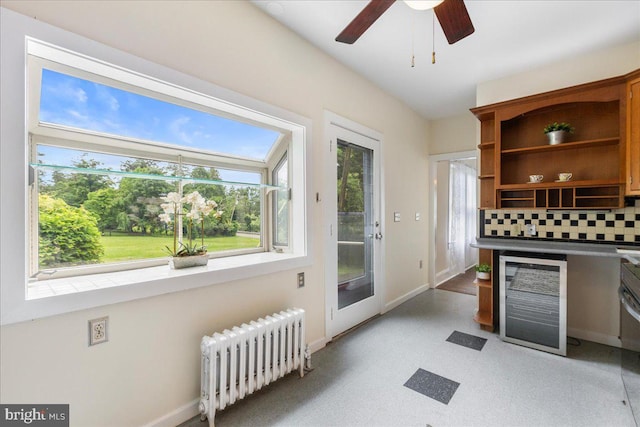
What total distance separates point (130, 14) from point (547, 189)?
359cm

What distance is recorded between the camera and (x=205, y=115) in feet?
6.73

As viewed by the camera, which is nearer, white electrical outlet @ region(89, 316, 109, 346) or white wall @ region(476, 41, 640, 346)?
white electrical outlet @ region(89, 316, 109, 346)

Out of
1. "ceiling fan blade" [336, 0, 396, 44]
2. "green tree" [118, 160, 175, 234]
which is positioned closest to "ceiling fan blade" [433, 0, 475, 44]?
"ceiling fan blade" [336, 0, 396, 44]

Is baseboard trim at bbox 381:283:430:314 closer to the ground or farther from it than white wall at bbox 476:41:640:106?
closer to the ground

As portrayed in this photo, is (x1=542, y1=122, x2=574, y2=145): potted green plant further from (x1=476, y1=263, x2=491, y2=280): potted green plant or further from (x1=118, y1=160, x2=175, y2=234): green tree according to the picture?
(x1=118, y1=160, x2=175, y2=234): green tree

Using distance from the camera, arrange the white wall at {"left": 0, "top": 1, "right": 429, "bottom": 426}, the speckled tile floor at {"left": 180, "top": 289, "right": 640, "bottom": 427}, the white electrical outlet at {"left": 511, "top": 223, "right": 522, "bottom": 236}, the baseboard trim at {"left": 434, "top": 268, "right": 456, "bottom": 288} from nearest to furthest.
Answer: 1. the white wall at {"left": 0, "top": 1, "right": 429, "bottom": 426}
2. the speckled tile floor at {"left": 180, "top": 289, "right": 640, "bottom": 427}
3. the white electrical outlet at {"left": 511, "top": 223, "right": 522, "bottom": 236}
4. the baseboard trim at {"left": 434, "top": 268, "right": 456, "bottom": 288}

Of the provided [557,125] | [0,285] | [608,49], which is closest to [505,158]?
[557,125]

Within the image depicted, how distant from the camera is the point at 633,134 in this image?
7.27ft

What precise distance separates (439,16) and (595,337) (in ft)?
10.8

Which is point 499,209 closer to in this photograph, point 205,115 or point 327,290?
point 327,290

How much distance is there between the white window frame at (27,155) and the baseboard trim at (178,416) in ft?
2.40

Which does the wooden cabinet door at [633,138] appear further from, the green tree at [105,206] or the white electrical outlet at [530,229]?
the green tree at [105,206]

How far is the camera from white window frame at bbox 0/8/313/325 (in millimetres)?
1120

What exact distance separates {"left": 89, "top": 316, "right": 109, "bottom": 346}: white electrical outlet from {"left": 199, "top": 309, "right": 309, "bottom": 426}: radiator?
0.49 metres
